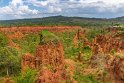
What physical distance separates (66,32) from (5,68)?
7112cm

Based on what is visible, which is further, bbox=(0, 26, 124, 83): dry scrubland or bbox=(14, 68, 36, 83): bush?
bbox=(0, 26, 124, 83): dry scrubland

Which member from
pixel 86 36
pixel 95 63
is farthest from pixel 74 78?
pixel 86 36

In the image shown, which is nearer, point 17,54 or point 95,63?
point 17,54

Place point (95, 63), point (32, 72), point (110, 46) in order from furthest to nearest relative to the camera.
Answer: point (110, 46) < point (95, 63) < point (32, 72)

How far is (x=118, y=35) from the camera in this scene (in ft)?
324

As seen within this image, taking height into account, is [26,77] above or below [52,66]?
below

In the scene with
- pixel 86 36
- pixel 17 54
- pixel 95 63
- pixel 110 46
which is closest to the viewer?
pixel 17 54

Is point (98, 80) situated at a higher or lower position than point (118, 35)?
lower

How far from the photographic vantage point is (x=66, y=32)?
142 meters

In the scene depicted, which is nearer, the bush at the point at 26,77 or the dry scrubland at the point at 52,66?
the bush at the point at 26,77

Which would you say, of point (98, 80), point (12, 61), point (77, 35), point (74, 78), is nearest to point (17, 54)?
point (12, 61)

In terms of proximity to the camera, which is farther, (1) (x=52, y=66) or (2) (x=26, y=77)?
(1) (x=52, y=66)

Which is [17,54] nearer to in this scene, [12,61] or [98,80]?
[12,61]

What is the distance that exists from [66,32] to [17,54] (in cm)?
6691
